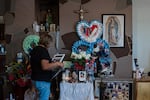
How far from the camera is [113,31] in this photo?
5.23m

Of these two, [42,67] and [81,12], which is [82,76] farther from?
[81,12]

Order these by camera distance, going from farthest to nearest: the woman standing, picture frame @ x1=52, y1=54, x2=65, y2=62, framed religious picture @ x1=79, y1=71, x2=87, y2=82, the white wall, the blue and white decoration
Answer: the white wall < the blue and white decoration < picture frame @ x1=52, y1=54, x2=65, y2=62 < framed religious picture @ x1=79, y1=71, x2=87, y2=82 < the woman standing

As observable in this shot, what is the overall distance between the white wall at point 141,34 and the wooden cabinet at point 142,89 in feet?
2.11

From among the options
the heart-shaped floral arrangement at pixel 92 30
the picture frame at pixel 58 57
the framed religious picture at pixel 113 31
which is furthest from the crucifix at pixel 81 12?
the picture frame at pixel 58 57

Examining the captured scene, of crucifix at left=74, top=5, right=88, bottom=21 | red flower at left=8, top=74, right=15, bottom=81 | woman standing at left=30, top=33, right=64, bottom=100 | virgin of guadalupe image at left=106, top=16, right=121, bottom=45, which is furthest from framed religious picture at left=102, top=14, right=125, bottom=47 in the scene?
red flower at left=8, top=74, right=15, bottom=81

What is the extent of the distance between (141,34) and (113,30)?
2.18ft

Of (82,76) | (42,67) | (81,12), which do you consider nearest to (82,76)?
(82,76)

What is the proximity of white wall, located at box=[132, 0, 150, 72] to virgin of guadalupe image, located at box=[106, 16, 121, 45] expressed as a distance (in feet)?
1.65

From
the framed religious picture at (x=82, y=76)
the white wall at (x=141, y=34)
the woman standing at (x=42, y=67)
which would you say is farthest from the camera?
the white wall at (x=141, y=34)

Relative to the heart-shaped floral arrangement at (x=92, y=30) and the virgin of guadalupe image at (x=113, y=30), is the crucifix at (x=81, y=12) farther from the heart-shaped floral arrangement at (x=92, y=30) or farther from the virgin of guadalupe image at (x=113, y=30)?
the virgin of guadalupe image at (x=113, y=30)

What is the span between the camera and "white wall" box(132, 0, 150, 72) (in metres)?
5.59

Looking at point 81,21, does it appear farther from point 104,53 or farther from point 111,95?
point 111,95

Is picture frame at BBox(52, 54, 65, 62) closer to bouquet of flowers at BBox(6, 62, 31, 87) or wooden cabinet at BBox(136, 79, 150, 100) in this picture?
bouquet of flowers at BBox(6, 62, 31, 87)

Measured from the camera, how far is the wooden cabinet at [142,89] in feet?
16.4
